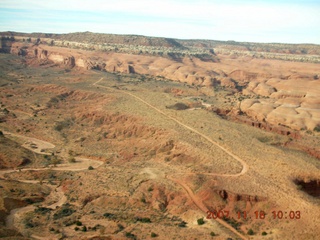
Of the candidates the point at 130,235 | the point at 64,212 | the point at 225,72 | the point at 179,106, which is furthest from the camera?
the point at 225,72

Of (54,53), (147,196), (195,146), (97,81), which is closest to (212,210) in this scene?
(147,196)

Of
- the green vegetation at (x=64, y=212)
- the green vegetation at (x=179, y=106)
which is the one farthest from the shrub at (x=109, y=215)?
the green vegetation at (x=179, y=106)

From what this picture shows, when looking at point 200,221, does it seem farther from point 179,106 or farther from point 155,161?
point 179,106

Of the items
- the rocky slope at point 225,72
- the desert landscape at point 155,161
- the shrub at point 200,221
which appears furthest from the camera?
the rocky slope at point 225,72

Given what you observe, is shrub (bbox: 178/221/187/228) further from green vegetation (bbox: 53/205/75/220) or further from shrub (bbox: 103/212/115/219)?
green vegetation (bbox: 53/205/75/220)

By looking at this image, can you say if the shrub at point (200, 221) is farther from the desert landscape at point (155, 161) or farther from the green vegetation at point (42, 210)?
the green vegetation at point (42, 210)

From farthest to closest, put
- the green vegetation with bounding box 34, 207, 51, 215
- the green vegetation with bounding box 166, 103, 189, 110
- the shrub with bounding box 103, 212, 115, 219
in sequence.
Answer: the green vegetation with bounding box 166, 103, 189, 110 < the green vegetation with bounding box 34, 207, 51, 215 < the shrub with bounding box 103, 212, 115, 219

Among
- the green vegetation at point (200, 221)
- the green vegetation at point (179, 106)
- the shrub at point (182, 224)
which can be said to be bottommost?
the shrub at point (182, 224)

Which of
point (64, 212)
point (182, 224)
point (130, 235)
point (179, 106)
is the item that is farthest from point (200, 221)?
point (179, 106)

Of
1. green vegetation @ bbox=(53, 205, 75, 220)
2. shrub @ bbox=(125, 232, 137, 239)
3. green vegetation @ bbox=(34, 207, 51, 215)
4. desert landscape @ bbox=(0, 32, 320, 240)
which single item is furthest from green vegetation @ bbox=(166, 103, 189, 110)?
shrub @ bbox=(125, 232, 137, 239)

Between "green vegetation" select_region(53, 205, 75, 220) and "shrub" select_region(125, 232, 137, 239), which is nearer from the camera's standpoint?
"shrub" select_region(125, 232, 137, 239)
